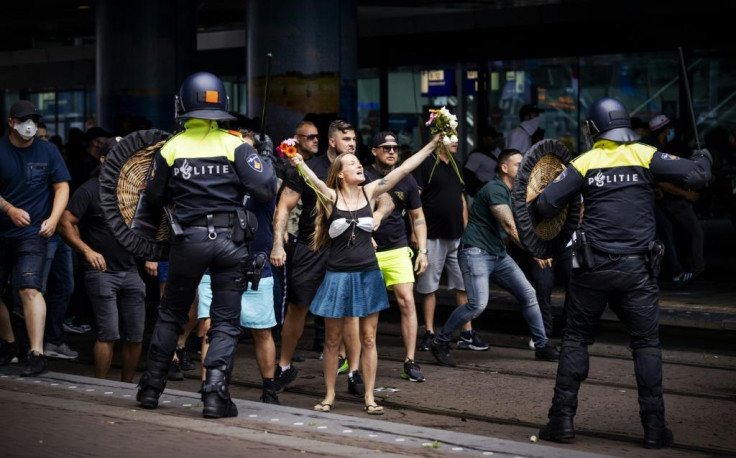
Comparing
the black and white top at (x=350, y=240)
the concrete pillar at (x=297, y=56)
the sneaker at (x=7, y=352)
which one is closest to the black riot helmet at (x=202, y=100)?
the black and white top at (x=350, y=240)

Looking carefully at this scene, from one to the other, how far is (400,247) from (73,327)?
4451mm

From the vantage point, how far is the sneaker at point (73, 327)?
1274 centimetres

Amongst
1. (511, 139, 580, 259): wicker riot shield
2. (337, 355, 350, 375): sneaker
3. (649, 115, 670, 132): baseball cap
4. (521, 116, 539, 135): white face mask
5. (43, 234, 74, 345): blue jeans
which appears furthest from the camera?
(521, 116, 539, 135): white face mask

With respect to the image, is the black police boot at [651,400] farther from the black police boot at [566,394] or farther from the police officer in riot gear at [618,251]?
the black police boot at [566,394]

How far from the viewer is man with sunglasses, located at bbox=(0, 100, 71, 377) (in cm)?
952

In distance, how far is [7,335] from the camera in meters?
10.4

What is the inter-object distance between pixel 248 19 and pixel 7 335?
7.25 metres

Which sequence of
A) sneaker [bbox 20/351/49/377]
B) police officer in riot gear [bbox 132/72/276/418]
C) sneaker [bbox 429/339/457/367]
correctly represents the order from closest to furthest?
police officer in riot gear [bbox 132/72/276/418] < sneaker [bbox 20/351/49/377] < sneaker [bbox 429/339/457/367]

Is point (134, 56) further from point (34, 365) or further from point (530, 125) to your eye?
point (34, 365)

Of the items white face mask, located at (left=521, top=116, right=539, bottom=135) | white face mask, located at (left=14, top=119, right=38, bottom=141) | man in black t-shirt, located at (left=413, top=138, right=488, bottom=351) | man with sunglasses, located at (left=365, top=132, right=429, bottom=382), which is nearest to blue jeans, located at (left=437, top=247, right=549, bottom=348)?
man in black t-shirt, located at (left=413, top=138, right=488, bottom=351)

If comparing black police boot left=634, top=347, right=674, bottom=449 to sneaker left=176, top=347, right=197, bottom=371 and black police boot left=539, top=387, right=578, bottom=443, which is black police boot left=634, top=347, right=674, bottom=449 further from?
sneaker left=176, top=347, right=197, bottom=371

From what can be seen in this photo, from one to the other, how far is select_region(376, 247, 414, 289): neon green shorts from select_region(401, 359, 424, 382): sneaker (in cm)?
59

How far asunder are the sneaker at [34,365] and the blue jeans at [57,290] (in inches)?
75.5

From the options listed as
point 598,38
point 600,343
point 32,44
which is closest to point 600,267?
point 600,343
